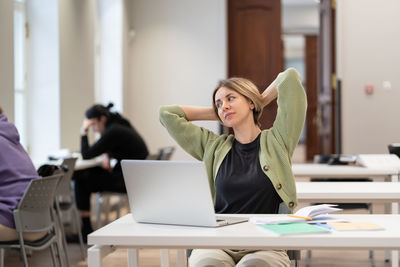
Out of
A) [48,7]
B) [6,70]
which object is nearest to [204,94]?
[48,7]

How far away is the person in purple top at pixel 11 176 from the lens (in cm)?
312

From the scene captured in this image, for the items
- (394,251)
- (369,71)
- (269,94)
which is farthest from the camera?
(369,71)

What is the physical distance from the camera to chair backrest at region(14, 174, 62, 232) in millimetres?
3097

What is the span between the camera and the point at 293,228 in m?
1.83

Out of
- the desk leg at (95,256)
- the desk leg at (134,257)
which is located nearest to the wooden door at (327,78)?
the desk leg at (134,257)

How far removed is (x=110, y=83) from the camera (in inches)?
334

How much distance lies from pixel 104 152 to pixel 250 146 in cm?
345

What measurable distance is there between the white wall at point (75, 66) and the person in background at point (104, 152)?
0.54m

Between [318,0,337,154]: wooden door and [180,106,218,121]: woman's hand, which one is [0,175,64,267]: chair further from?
[318,0,337,154]: wooden door

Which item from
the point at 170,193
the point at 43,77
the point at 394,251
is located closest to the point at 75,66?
the point at 43,77

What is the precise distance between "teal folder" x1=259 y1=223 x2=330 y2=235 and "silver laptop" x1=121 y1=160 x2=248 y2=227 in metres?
0.17

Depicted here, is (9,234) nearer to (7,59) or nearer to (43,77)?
(7,59)

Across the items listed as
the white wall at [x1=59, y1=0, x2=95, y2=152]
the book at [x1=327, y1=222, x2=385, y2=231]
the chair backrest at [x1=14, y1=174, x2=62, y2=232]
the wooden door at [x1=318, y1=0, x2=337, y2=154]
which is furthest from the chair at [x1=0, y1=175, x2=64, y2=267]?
the wooden door at [x1=318, y1=0, x2=337, y2=154]

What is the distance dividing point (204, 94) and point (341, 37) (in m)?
2.15
